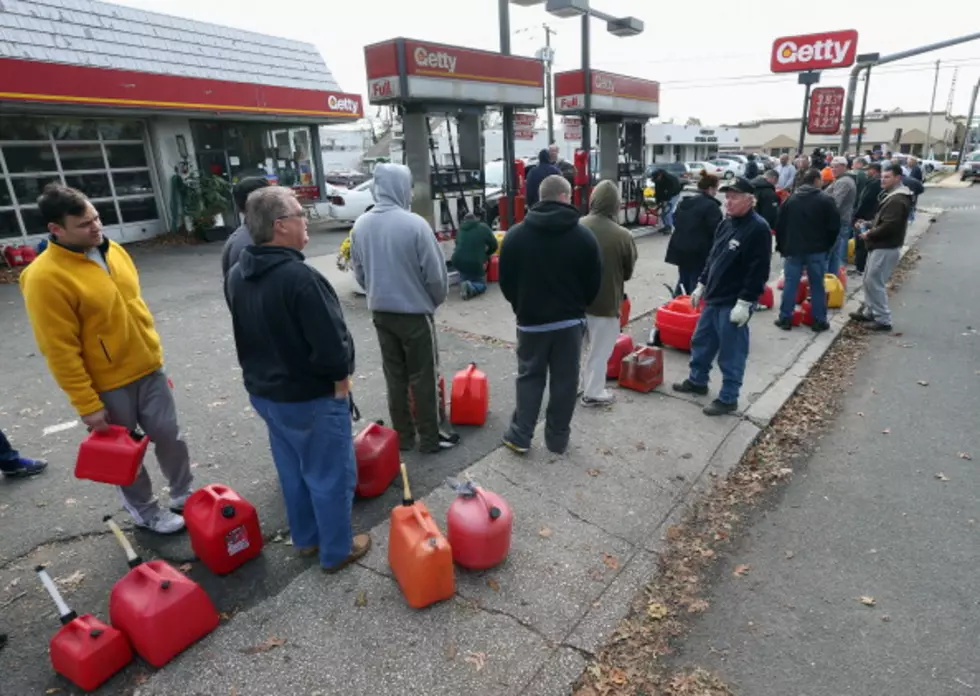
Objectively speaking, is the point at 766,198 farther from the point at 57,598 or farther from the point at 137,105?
the point at 137,105

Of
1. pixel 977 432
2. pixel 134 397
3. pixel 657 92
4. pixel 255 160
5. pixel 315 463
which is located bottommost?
pixel 977 432

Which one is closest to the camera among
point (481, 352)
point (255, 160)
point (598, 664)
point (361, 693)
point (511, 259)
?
point (361, 693)

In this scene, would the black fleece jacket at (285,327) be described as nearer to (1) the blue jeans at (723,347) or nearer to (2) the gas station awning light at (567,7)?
(1) the blue jeans at (723,347)

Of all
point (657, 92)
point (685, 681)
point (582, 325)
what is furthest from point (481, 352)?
point (657, 92)

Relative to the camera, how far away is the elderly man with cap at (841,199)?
8.55 meters

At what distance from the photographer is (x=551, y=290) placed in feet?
12.4

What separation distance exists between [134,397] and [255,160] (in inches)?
617

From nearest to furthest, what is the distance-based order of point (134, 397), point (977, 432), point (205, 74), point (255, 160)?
point (134, 397), point (977, 432), point (205, 74), point (255, 160)

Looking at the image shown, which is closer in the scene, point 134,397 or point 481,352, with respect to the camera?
point 134,397

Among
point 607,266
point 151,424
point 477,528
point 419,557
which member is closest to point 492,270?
point 607,266

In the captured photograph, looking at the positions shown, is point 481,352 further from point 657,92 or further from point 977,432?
point 657,92

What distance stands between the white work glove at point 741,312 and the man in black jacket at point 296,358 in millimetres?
3196

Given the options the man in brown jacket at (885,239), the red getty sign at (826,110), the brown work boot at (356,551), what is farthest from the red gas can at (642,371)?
the red getty sign at (826,110)

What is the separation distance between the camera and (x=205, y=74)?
13.8 meters
